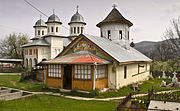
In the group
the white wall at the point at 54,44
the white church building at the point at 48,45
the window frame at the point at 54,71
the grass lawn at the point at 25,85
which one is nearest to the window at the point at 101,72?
the window frame at the point at 54,71

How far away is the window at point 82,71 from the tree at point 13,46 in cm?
4060

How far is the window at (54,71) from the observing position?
14.4m

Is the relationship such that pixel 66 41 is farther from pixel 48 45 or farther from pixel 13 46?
pixel 13 46

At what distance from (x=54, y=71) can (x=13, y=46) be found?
3989cm

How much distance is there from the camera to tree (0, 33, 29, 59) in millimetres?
49112

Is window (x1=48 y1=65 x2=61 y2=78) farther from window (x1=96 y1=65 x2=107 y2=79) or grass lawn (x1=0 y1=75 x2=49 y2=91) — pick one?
window (x1=96 y1=65 x2=107 y2=79)

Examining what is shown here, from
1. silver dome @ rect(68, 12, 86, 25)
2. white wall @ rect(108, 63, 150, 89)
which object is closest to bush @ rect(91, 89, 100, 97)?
white wall @ rect(108, 63, 150, 89)

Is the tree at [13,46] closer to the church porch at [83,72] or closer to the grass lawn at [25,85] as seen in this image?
the grass lawn at [25,85]

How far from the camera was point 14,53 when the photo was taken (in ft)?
164

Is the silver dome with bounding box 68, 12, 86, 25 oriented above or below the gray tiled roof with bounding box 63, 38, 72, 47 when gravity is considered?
above

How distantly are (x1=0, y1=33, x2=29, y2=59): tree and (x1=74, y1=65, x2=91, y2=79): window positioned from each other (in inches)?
1598

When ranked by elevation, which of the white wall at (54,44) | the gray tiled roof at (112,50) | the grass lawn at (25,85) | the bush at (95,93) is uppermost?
the white wall at (54,44)

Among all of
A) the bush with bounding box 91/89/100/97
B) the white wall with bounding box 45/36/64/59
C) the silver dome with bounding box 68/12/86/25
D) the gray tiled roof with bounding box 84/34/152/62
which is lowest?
the bush with bounding box 91/89/100/97

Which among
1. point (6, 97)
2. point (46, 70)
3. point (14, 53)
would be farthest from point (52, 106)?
point (14, 53)
